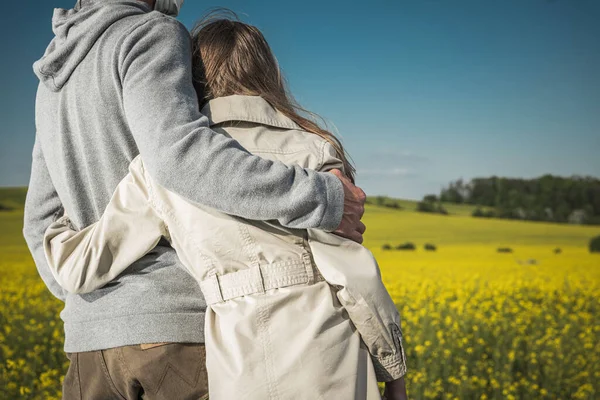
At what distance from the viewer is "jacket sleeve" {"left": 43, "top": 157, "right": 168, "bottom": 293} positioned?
115cm

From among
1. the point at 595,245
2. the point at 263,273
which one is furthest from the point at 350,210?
the point at 595,245

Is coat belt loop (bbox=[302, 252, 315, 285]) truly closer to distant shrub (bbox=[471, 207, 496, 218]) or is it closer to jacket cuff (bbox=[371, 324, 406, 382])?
jacket cuff (bbox=[371, 324, 406, 382])

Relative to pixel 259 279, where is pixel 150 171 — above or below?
above

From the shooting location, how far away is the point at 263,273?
1086 mm

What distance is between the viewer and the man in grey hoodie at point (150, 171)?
1044 millimetres

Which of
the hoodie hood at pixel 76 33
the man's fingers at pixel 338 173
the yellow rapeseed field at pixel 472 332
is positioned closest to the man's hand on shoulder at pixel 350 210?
the man's fingers at pixel 338 173

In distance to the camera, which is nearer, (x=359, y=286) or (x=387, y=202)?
(x=359, y=286)

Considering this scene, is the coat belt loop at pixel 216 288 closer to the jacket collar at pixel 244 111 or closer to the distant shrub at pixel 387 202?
the jacket collar at pixel 244 111

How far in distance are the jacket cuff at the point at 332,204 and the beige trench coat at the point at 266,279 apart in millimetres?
38

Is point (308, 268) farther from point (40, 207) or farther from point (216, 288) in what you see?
point (40, 207)

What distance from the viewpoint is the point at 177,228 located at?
1.13 metres

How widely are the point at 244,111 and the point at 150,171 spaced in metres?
0.21

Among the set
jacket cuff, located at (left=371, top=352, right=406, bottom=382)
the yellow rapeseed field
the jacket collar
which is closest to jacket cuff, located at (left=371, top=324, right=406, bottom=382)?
jacket cuff, located at (left=371, top=352, right=406, bottom=382)

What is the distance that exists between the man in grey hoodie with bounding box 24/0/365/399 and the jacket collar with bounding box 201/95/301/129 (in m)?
0.06
